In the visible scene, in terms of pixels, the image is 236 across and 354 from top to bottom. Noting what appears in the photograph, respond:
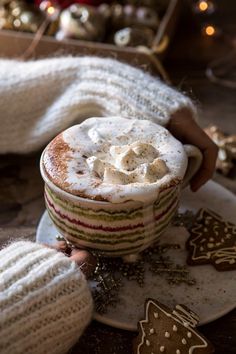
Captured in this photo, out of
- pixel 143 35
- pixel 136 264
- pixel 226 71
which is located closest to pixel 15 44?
pixel 143 35

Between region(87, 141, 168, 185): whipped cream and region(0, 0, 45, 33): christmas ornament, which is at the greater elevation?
region(87, 141, 168, 185): whipped cream

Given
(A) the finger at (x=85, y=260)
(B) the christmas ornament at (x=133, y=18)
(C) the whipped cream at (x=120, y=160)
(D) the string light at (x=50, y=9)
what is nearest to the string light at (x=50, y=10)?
(D) the string light at (x=50, y=9)

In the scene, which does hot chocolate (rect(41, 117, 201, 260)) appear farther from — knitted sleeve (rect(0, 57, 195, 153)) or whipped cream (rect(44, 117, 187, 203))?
knitted sleeve (rect(0, 57, 195, 153))

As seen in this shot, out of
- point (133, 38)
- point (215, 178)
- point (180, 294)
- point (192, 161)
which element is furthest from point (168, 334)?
point (133, 38)

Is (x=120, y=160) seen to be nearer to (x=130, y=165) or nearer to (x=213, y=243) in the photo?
(x=130, y=165)

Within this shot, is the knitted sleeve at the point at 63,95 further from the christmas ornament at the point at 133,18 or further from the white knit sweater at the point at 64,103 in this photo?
the christmas ornament at the point at 133,18

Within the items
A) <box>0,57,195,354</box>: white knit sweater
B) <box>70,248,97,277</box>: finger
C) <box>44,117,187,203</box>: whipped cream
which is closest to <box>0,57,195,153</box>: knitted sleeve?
<box>0,57,195,354</box>: white knit sweater

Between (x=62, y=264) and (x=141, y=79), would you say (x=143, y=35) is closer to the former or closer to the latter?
(x=141, y=79)
